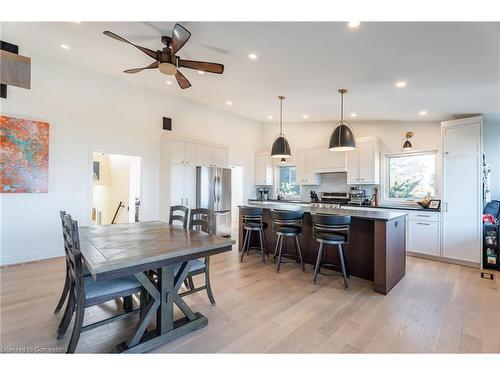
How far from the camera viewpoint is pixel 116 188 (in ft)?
20.0

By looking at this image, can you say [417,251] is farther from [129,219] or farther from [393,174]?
[129,219]

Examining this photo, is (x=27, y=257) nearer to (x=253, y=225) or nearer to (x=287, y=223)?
(x=253, y=225)

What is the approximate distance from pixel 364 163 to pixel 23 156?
6261mm

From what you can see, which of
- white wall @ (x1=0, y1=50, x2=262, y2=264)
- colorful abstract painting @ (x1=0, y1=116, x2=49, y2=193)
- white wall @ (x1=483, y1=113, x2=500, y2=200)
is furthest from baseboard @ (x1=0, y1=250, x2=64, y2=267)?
white wall @ (x1=483, y1=113, x2=500, y2=200)

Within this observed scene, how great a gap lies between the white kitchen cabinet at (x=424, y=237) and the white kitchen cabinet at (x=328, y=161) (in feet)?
5.97

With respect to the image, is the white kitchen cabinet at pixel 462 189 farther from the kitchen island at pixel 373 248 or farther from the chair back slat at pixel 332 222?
the chair back slat at pixel 332 222

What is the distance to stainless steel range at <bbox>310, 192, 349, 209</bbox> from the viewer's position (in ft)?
18.2

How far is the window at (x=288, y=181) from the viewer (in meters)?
6.91

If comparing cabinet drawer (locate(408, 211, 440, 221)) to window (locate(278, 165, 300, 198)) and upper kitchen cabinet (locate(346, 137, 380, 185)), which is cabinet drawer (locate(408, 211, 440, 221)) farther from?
window (locate(278, 165, 300, 198))

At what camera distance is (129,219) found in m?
5.45

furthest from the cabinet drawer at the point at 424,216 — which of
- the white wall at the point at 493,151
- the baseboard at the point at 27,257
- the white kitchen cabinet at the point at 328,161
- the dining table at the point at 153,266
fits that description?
the baseboard at the point at 27,257

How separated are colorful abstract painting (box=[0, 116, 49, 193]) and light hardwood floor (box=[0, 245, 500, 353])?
1.31 meters
